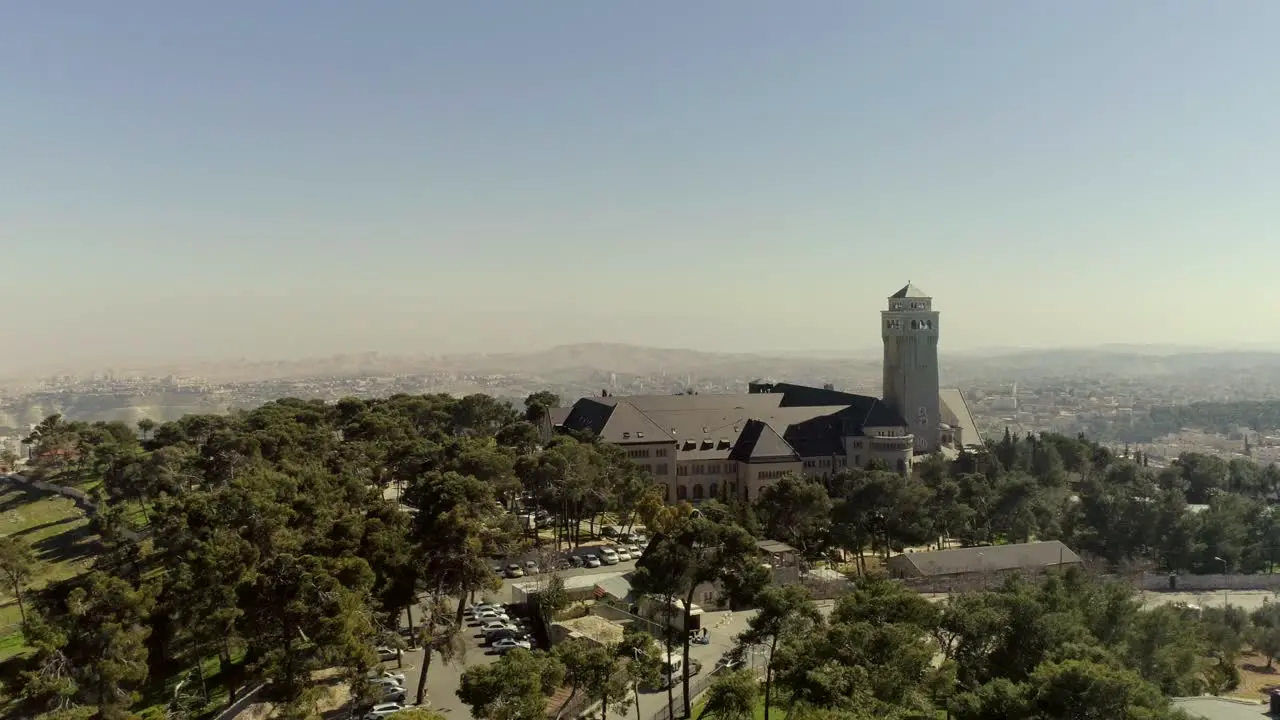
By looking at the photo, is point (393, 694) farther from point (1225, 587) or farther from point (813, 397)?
point (813, 397)

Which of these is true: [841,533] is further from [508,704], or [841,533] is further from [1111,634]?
[508,704]

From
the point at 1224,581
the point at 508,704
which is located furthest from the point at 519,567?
the point at 1224,581

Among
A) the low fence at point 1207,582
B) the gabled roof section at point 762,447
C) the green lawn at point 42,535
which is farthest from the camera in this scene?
the gabled roof section at point 762,447

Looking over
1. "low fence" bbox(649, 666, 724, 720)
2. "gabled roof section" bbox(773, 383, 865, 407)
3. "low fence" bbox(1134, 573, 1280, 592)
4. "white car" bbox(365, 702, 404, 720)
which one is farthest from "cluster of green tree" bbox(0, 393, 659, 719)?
"low fence" bbox(1134, 573, 1280, 592)

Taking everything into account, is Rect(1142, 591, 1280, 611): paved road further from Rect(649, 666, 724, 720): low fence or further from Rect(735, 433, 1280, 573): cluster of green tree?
Rect(649, 666, 724, 720): low fence

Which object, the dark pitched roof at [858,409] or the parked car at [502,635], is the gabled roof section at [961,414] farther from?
the parked car at [502,635]

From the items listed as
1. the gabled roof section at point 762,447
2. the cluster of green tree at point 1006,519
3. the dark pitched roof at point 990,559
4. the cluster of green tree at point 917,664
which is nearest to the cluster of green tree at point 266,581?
the cluster of green tree at point 917,664
